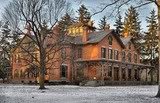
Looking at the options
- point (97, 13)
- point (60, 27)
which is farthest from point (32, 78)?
point (97, 13)

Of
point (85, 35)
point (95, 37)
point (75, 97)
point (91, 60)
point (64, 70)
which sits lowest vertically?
point (75, 97)

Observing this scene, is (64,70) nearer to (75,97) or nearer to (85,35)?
(85,35)

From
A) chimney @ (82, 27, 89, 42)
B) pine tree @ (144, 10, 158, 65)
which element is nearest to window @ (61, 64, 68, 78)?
chimney @ (82, 27, 89, 42)

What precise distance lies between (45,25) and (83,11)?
4760 centimetres

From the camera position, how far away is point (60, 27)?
154ft

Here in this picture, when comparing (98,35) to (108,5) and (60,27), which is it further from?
(108,5)

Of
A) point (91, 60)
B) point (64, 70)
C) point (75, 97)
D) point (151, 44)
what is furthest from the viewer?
point (151, 44)

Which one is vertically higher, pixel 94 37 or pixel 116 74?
pixel 94 37

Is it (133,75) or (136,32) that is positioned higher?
(136,32)

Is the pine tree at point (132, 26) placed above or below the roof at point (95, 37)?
above

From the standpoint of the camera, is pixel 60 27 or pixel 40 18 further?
pixel 60 27

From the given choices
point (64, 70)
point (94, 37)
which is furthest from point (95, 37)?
point (64, 70)

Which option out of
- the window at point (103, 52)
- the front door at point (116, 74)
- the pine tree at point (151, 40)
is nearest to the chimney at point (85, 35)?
the window at point (103, 52)

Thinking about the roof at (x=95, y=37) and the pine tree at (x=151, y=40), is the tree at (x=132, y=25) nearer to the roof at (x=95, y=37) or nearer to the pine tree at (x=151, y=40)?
the pine tree at (x=151, y=40)
